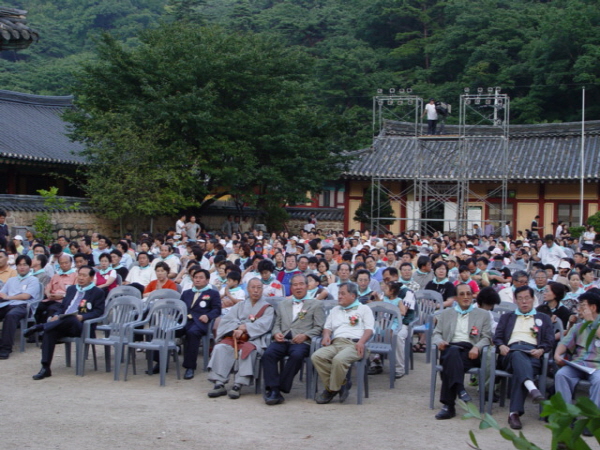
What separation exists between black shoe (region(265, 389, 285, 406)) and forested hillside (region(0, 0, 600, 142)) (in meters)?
18.3

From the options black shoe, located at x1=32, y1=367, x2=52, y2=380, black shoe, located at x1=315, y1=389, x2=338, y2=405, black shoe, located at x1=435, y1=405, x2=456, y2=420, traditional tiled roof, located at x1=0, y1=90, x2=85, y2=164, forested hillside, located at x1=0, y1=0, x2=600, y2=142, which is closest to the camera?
black shoe, located at x1=435, y1=405, x2=456, y2=420

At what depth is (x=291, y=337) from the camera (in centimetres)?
722

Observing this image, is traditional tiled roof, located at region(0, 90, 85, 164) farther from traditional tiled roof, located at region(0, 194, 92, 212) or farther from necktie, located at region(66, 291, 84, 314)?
necktie, located at region(66, 291, 84, 314)

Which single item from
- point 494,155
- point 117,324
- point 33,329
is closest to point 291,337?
point 117,324

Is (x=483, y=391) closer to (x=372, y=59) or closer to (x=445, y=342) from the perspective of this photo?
(x=445, y=342)

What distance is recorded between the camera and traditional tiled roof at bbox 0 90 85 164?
22234 millimetres

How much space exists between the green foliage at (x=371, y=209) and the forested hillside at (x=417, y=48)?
8.99 ft

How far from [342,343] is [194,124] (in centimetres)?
1452

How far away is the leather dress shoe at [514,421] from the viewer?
5.91 metres

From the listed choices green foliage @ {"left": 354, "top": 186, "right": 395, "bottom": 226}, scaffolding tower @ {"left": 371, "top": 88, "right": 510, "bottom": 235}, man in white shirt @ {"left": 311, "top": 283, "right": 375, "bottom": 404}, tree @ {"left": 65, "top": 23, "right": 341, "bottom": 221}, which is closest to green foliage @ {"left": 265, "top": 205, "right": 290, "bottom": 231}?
tree @ {"left": 65, "top": 23, "right": 341, "bottom": 221}

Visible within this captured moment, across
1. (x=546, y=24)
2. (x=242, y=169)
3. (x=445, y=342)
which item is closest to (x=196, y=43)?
(x=242, y=169)

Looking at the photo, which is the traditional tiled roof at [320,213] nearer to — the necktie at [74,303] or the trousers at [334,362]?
the necktie at [74,303]

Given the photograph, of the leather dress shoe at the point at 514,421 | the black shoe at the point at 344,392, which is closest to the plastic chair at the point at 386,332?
the black shoe at the point at 344,392

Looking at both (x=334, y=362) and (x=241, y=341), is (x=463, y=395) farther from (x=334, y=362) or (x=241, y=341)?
(x=241, y=341)
